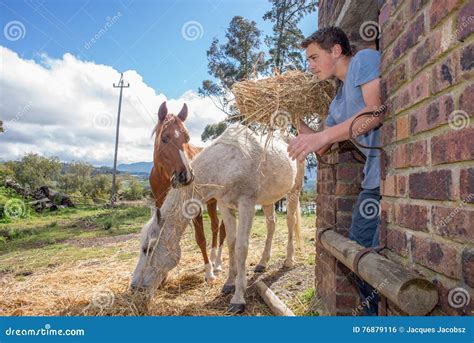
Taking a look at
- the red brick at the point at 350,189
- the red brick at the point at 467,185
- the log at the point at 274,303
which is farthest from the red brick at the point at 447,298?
the log at the point at 274,303

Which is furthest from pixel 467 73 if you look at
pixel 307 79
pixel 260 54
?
pixel 260 54

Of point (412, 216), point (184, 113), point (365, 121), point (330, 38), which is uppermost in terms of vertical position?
point (184, 113)

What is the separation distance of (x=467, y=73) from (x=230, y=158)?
3381mm

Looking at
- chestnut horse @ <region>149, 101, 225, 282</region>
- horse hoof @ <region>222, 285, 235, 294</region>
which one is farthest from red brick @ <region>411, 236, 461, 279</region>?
horse hoof @ <region>222, 285, 235, 294</region>

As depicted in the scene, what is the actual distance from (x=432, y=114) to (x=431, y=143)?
11 centimetres

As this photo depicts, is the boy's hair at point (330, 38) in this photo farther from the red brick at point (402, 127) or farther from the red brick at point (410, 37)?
the red brick at point (402, 127)

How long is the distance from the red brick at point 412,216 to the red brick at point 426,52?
1.85ft

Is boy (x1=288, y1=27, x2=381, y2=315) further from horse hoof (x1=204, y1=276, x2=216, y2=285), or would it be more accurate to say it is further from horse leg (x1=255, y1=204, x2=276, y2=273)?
horse leg (x1=255, y1=204, x2=276, y2=273)

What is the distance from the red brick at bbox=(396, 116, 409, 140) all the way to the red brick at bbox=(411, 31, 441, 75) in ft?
0.69

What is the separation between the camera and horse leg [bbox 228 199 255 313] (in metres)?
3.93

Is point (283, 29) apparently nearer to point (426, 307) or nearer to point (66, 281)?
point (66, 281)

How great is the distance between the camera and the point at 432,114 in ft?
4.16

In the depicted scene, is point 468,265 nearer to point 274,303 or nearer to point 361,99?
point 361,99

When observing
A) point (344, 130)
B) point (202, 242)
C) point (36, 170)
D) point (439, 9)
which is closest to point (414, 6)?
point (439, 9)
